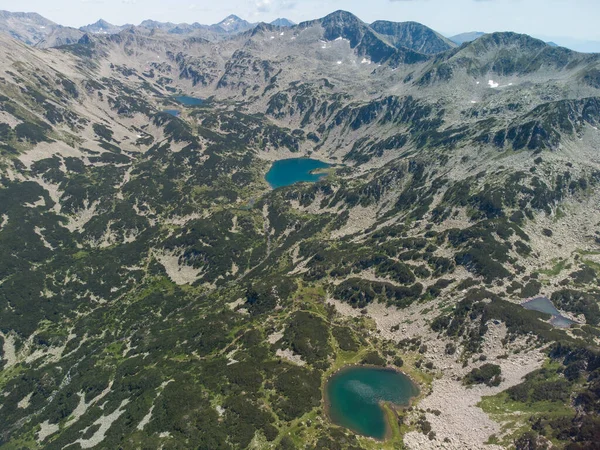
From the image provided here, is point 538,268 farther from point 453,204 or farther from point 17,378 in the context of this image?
point 17,378

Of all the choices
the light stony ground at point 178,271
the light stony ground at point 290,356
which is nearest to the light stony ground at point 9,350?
the light stony ground at point 178,271

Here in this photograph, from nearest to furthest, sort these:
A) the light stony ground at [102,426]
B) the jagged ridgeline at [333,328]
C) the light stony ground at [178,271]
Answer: the jagged ridgeline at [333,328] < the light stony ground at [102,426] < the light stony ground at [178,271]

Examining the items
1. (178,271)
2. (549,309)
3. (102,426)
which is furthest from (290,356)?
(178,271)

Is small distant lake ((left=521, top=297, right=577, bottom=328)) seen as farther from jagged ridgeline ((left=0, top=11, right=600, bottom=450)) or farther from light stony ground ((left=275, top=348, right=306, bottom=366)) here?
light stony ground ((left=275, top=348, right=306, bottom=366))

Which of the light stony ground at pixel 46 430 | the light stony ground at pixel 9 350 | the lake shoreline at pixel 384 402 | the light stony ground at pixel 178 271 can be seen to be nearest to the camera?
the lake shoreline at pixel 384 402

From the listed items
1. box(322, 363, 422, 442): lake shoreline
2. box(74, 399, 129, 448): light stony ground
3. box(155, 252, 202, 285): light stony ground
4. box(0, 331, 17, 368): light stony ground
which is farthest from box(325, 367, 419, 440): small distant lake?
box(0, 331, 17, 368): light stony ground

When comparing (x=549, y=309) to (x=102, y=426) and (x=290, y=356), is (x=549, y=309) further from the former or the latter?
(x=102, y=426)

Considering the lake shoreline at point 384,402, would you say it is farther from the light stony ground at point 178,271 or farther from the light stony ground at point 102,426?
the light stony ground at point 178,271
